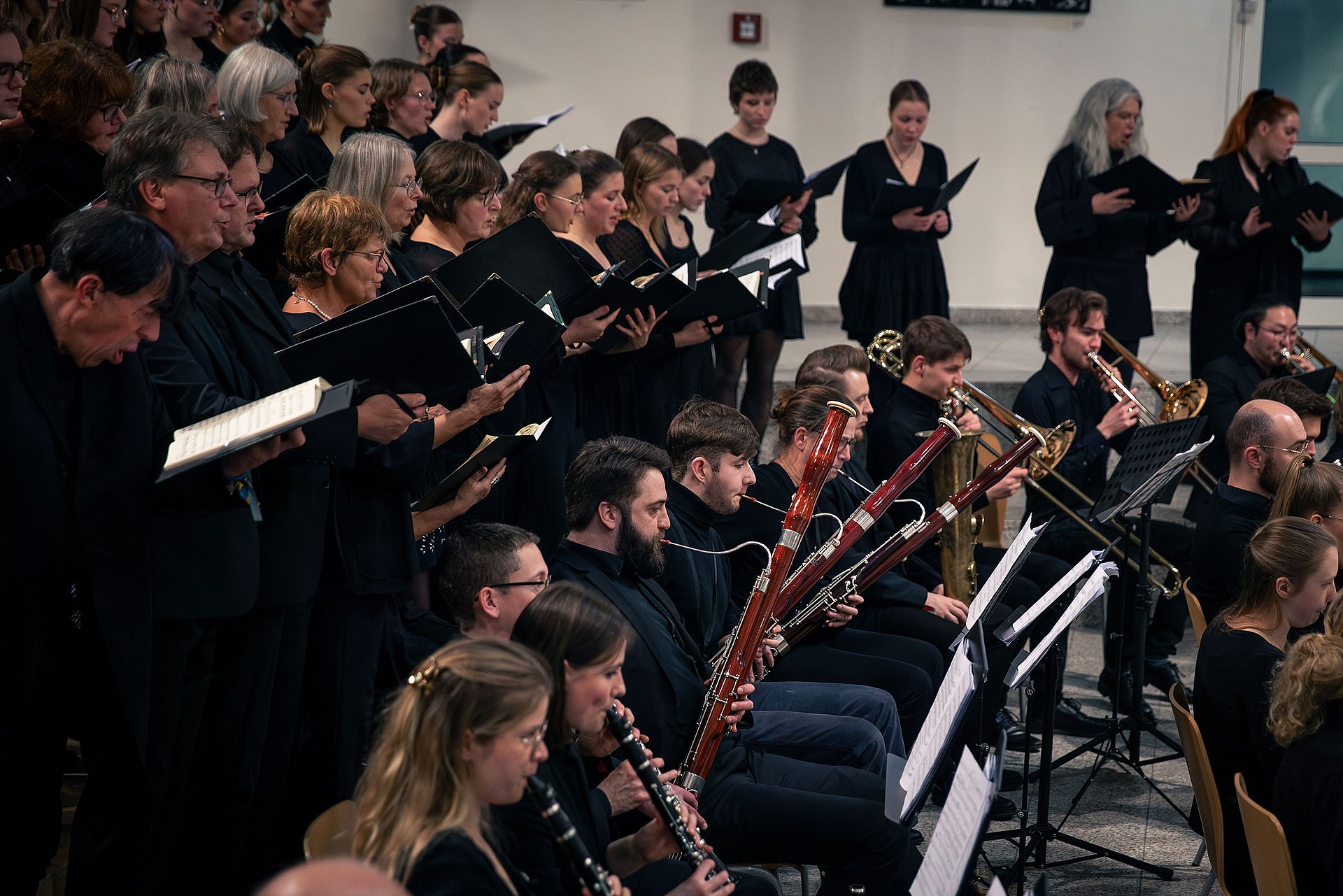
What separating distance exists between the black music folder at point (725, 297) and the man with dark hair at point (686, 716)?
1.26 m

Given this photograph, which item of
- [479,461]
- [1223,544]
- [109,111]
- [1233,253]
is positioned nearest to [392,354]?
[479,461]

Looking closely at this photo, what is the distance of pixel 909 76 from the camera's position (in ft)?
32.4

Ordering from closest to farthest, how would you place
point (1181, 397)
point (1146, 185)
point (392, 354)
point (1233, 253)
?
point (392, 354) < point (1181, 397) < point (1146, 185) < point (1233, 253)

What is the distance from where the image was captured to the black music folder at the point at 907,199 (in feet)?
21.3

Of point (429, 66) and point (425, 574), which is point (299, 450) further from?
point (429, 66)

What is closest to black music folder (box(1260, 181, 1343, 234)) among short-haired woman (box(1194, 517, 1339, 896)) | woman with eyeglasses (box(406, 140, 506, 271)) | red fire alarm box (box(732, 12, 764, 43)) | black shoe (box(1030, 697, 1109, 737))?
black shoe (box(1030, 697, 1109, 737))

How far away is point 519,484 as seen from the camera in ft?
14.4

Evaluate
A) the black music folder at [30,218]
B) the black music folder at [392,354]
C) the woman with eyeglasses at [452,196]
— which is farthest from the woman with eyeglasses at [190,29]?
the black music folder at [392,354]

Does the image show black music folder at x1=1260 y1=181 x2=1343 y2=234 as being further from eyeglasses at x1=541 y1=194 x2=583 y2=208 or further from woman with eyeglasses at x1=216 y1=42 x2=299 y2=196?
woman with eyeglasses at x1=216 y1=42 x2=299 y2=196

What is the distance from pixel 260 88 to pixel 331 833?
2.70 metres

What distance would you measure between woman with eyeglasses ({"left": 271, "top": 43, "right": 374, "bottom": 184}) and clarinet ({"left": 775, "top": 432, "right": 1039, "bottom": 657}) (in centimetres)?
221

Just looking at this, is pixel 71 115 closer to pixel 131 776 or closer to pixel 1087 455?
pixel 131 776

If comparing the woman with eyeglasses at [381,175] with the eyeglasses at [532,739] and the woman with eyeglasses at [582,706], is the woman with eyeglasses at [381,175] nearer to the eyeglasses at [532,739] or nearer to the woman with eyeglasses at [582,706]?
Result: the woman with eyeglasses at [582,706]

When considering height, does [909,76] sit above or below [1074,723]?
above
